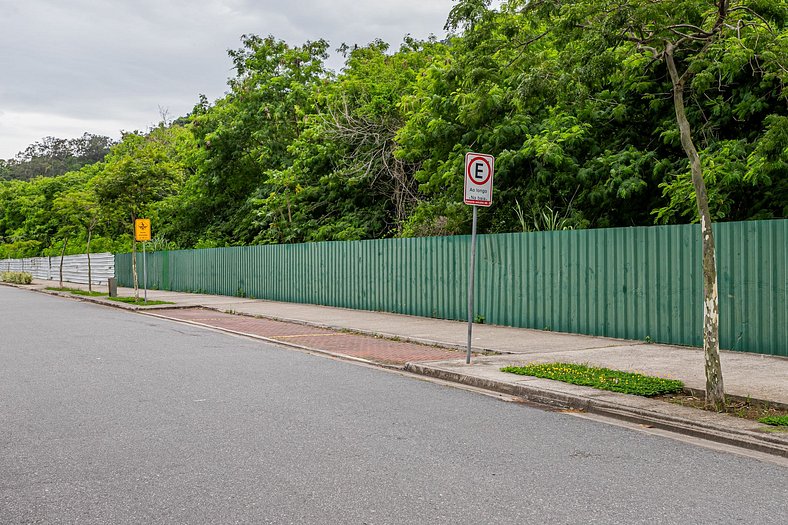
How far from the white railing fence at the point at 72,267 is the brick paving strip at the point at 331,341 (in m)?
23.2

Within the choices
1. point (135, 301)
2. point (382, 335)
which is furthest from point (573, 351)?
point (135, 301)

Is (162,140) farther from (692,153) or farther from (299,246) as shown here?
(692,153)

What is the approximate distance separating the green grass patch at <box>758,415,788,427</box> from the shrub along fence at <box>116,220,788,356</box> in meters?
4.31

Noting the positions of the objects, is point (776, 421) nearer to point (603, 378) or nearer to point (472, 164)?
point (603, 378)

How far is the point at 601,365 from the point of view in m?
10.0

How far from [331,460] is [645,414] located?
338 cm

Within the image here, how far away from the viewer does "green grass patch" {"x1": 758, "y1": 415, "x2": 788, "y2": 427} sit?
21.6 feet

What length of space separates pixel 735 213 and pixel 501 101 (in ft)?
19.5

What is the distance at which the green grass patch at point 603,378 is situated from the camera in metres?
8.06

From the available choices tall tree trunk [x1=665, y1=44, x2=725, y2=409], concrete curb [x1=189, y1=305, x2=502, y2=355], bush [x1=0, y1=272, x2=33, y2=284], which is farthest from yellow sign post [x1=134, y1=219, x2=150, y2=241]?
bush [x1=0, y1=272, x2=33, y2=284]

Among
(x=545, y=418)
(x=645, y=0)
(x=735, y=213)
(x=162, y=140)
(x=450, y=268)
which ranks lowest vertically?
(x=545, y=418)

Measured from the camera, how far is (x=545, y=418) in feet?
23.8

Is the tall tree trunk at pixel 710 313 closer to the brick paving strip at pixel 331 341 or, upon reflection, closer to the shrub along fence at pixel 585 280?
the shrub along fence at pixel 585 280

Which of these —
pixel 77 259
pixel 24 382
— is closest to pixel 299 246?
pixel 24 382
